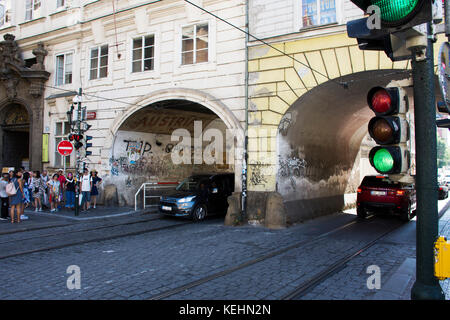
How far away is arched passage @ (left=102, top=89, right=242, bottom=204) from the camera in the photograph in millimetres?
15581

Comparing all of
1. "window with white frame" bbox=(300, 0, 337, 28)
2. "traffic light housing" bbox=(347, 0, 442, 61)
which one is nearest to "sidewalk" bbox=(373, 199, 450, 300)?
"traffic light housing" bbox=(347, 0, 442, 61)

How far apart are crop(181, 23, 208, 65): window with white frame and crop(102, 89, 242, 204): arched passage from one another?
1364 mm

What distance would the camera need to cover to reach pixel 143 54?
15.7 m

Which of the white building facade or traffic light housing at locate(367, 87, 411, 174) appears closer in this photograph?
traffic light housing at locate(367, 87, 411, 174)

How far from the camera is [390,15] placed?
343cm

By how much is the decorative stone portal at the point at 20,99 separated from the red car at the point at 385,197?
1585 centimetres

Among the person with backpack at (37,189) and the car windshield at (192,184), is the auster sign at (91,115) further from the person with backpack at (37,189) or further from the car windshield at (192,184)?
the car windshield at (192,184)

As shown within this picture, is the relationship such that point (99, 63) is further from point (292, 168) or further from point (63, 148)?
point (292, 168)

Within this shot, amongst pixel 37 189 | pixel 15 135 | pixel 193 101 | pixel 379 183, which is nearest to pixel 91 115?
pixel 37 189

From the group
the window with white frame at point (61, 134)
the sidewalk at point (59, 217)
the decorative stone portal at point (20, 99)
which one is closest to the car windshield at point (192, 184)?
the sidewalk at point (59, 217)

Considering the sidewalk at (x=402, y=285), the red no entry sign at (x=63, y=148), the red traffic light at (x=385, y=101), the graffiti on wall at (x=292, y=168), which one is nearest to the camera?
the red traffic light at (x=385, y=101)

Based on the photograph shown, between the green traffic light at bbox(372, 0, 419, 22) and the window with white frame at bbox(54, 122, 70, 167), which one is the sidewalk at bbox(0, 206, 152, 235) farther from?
the green traffic light at bbox(372, 0, 419, 22)

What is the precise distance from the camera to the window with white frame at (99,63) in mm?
17125
